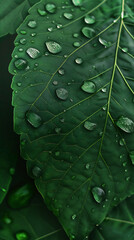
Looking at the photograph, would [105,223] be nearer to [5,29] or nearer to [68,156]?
[68,156]

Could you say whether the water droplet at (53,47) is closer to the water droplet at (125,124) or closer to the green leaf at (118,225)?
the water droplet at (125,124)

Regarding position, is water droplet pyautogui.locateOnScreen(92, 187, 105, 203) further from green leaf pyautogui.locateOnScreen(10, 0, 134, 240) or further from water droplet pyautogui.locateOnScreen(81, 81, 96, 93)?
water droplet pyautogui.locateOnScreen(81, 81, 96, 93)

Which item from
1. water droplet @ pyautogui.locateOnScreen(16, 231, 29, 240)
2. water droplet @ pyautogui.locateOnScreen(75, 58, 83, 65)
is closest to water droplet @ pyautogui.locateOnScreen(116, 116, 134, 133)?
water droplet @ pyautogui.locateOnScreen(75, 58, 83, 65)

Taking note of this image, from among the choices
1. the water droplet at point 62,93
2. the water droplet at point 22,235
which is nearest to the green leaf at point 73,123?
the water droplet at point 62,93

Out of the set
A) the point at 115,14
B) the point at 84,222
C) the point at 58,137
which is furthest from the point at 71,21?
the point at 84,222

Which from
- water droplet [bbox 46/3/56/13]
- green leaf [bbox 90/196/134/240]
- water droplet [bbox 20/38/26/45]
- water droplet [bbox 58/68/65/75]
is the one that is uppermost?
water droplet [bbox 46/3/56/13]
